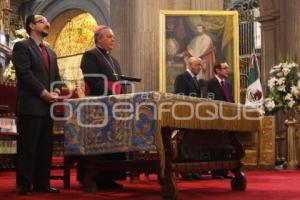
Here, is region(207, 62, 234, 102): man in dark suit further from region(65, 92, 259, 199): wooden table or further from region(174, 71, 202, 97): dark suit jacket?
region(65, 92, 259, 199): wooden table

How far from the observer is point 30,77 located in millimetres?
4324

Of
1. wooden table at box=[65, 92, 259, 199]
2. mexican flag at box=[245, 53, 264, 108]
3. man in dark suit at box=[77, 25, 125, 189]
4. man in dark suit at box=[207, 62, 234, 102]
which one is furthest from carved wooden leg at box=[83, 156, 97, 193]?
mexican flag at box=[245, 53, 264, 108]

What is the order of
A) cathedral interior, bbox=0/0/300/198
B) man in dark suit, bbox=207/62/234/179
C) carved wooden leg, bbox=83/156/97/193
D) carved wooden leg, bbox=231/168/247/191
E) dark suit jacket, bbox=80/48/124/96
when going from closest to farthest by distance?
carved wooden leg, bbox=83/156/97/193, carved wooden leg, bbox=231/168/247/191, dark suit jacket, bbox=80/48/124/96, man in dark suit, bbox=207/62/234/179, cathedral interior, bbox=0/0/300/198

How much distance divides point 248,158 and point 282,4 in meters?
4.70

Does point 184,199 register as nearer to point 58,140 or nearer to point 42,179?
point 42,179

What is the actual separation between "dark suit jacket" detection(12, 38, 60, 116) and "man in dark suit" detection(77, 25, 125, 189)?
44 centimetres

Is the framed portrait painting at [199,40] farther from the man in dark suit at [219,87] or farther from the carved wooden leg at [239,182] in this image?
the carved wooden leg at [239,182]

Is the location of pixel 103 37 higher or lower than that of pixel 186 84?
higher

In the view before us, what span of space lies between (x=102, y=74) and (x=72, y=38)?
15.8 metres

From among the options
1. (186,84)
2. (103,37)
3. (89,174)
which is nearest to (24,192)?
(89,174)

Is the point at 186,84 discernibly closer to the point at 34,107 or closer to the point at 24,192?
the point at 34,107

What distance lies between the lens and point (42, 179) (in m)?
4.54

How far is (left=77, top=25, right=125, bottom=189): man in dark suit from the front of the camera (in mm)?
4754

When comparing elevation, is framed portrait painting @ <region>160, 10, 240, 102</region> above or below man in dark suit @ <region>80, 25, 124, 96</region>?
above
